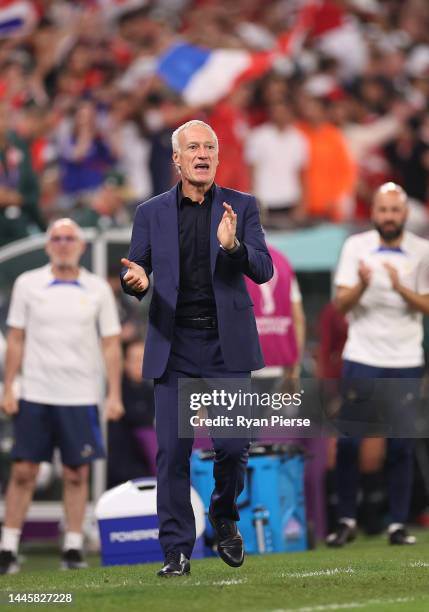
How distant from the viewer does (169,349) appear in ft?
24.4

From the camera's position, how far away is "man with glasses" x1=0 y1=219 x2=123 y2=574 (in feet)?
35.0

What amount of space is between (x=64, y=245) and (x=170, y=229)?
3491 millimetres

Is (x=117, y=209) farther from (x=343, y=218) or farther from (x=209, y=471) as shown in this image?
(x=209, y=471)

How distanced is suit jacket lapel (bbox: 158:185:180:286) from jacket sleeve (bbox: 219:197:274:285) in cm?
26

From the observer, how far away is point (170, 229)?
750cm

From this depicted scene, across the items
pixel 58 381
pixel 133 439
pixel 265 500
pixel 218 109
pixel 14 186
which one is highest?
pixel 218 109

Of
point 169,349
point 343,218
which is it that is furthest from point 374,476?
point 169,349

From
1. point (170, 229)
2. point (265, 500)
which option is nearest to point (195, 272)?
point (170, 229)

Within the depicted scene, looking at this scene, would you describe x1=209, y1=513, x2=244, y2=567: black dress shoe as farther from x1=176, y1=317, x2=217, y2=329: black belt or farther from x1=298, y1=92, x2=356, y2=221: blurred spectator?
x1=298, y1=92, x2=356, y2=221: blurred spectator

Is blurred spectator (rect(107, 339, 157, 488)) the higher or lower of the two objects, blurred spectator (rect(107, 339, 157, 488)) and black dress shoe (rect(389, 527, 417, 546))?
the higher

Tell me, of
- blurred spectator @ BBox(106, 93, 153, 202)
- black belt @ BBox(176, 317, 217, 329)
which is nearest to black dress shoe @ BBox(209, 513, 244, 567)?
black belt @ BBox(176, 317, 217, 329)

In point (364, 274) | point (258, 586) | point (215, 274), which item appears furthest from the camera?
point (364, 274)

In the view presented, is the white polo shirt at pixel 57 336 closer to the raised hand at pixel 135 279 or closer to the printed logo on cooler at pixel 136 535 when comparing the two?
the printed logo on cooler at pixel 136 535

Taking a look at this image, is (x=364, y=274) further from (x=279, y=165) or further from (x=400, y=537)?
(x=279, y=165)
